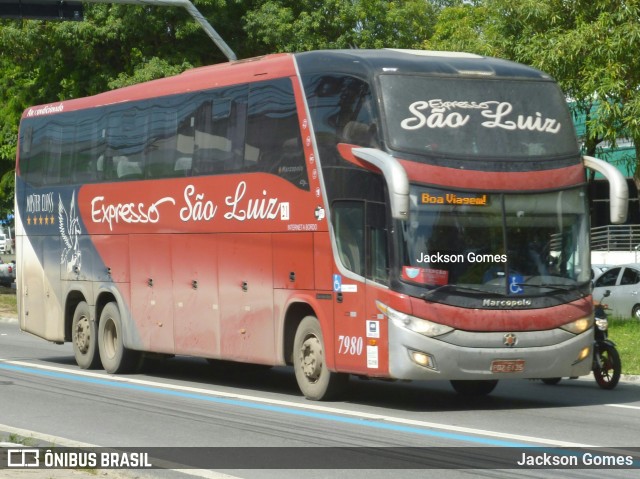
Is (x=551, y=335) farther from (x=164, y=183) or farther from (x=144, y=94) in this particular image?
(x=144, y=94)

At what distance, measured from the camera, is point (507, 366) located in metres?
14.5

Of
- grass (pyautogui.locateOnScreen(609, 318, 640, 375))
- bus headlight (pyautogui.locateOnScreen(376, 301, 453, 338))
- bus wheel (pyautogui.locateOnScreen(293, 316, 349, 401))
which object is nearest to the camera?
bus headlight (pyautogui.locateOnScreen(376, 301, 453, 338))

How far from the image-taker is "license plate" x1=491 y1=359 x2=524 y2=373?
14.5 meters

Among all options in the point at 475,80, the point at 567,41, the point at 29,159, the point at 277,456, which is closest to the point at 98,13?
the point at 29,159

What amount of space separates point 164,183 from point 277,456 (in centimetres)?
852

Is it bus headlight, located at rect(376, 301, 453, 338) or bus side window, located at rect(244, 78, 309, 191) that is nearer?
bus headlight, located at rect(376, 301, 453, 338)

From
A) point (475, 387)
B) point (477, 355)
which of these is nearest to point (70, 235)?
point (475, 387)

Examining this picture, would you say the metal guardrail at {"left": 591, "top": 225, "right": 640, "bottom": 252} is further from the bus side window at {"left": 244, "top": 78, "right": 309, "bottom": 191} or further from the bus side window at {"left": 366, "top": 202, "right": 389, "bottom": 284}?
the bus side window at {"left": 366, "top": 202, "right": 389, "bottom": 284}

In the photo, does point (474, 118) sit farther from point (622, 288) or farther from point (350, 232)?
point (622, 288)

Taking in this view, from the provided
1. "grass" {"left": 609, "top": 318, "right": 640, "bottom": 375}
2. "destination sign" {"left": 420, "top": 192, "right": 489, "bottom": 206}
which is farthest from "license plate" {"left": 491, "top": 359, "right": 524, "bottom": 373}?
"grass" {"left": 609, "top": 318, "right": 640, "bottom": 375}

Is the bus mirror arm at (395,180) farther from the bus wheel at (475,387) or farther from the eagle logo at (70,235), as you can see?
the eagle logo at (70,235)

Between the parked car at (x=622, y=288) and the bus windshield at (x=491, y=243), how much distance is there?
16.6 m

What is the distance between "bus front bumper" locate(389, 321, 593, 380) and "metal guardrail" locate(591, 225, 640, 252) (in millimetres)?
34555

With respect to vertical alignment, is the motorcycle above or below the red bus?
below
